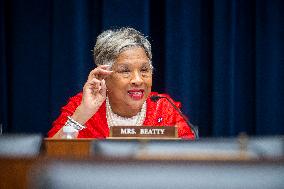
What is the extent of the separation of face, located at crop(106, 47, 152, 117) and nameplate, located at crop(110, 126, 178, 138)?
64 centimetres

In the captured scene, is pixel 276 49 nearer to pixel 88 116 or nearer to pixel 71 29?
pixel 71 29

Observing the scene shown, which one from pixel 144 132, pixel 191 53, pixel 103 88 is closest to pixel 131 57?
pixel 103 88

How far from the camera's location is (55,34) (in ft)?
10.2

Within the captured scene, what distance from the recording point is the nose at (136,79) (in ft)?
7.26

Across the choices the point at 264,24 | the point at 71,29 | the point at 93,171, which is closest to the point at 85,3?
the point at 71,29

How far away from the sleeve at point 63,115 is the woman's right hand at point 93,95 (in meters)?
0.07

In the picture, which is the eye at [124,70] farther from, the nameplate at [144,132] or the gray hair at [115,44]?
the nameplate at [144,132]

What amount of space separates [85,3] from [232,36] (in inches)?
34.4

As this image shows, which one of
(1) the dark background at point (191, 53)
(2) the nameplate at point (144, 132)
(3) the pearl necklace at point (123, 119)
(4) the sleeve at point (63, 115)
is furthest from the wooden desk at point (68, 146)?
(1) the dark background at point (191, 53)

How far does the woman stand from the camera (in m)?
2.20

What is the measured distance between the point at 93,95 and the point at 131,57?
0.23 meters

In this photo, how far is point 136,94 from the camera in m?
2.23

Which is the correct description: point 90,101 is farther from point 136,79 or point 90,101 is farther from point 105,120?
point 136,79

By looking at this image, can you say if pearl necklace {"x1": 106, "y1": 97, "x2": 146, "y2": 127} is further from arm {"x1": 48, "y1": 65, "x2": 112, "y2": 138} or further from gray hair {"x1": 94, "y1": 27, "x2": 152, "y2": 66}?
gray hair {"x1": 94, "y1": 27, "x2": 152, "y2": 66}
